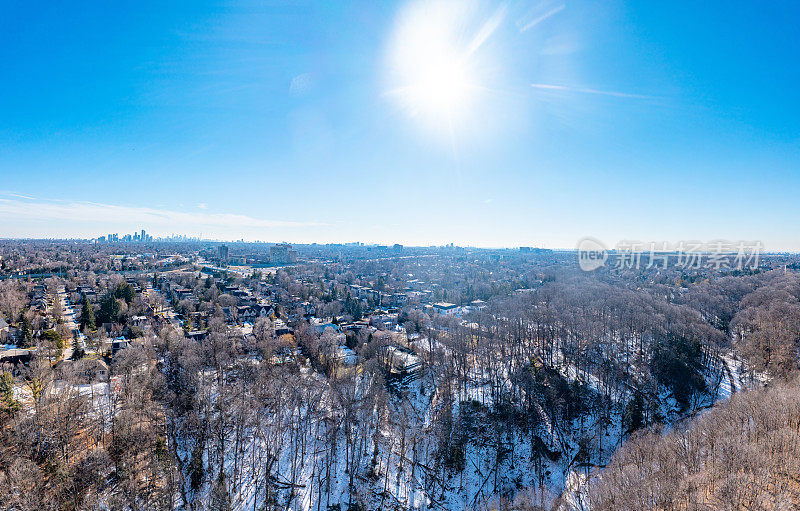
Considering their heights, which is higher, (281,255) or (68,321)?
(281,255)

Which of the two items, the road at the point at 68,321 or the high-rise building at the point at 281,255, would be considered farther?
the high-rise building at the point at 281,255

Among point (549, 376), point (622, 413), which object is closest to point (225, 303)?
point (549, 376)

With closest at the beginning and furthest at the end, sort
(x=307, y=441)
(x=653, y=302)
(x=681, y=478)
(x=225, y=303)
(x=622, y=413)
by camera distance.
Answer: (x=681, y=478), (x=307, y=441), (x=622, y=413), (x=653, y=302), (x=225, y=303)

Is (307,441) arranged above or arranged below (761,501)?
below

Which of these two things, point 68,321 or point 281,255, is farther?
point 281,255

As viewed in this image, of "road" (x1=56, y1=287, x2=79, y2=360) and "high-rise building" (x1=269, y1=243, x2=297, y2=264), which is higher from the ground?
"high-rise building" (x1=269, y1=243, x2=297, y2=264)

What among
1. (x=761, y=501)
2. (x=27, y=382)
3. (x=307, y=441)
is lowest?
(x=307, y=441)

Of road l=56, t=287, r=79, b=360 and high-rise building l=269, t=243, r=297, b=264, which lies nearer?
road l=56, t=287, r=79, b=360

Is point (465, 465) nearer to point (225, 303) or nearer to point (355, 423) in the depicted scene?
point (355, 423)

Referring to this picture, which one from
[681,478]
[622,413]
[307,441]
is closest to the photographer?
[681,478]

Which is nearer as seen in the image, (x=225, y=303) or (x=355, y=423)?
(x=355, y=423)
